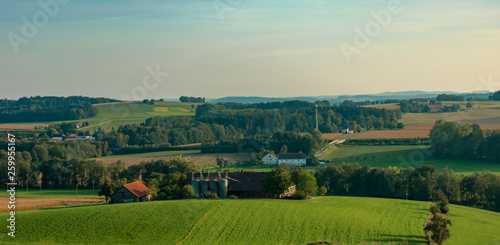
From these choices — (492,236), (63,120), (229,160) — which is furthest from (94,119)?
(492,236)

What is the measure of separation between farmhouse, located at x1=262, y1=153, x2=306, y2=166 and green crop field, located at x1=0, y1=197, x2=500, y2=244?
119 feet

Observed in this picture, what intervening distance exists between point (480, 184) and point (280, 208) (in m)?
25.5

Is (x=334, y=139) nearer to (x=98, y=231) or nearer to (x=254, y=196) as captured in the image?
(x=254, y=196)

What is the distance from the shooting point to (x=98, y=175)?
220 feet

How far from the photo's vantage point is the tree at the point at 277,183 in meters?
48.2

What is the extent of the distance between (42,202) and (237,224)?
25.9 m

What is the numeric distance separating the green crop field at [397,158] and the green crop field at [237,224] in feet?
86.5

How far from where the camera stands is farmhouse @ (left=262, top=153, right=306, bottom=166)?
82.0 m

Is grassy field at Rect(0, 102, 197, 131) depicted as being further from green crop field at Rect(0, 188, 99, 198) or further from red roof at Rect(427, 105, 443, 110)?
red roof at Rect(427, 105, 443, 110)

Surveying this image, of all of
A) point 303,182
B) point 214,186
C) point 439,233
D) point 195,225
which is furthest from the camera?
point 214,186

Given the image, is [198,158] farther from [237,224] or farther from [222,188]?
[237,224]

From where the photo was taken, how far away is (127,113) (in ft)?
500

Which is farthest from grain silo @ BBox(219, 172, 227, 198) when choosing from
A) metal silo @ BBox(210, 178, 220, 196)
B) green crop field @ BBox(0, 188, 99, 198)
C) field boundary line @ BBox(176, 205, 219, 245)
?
green crop field @ BBox(0, 188, 99, 198)

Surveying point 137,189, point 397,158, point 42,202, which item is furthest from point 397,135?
point 42,202
